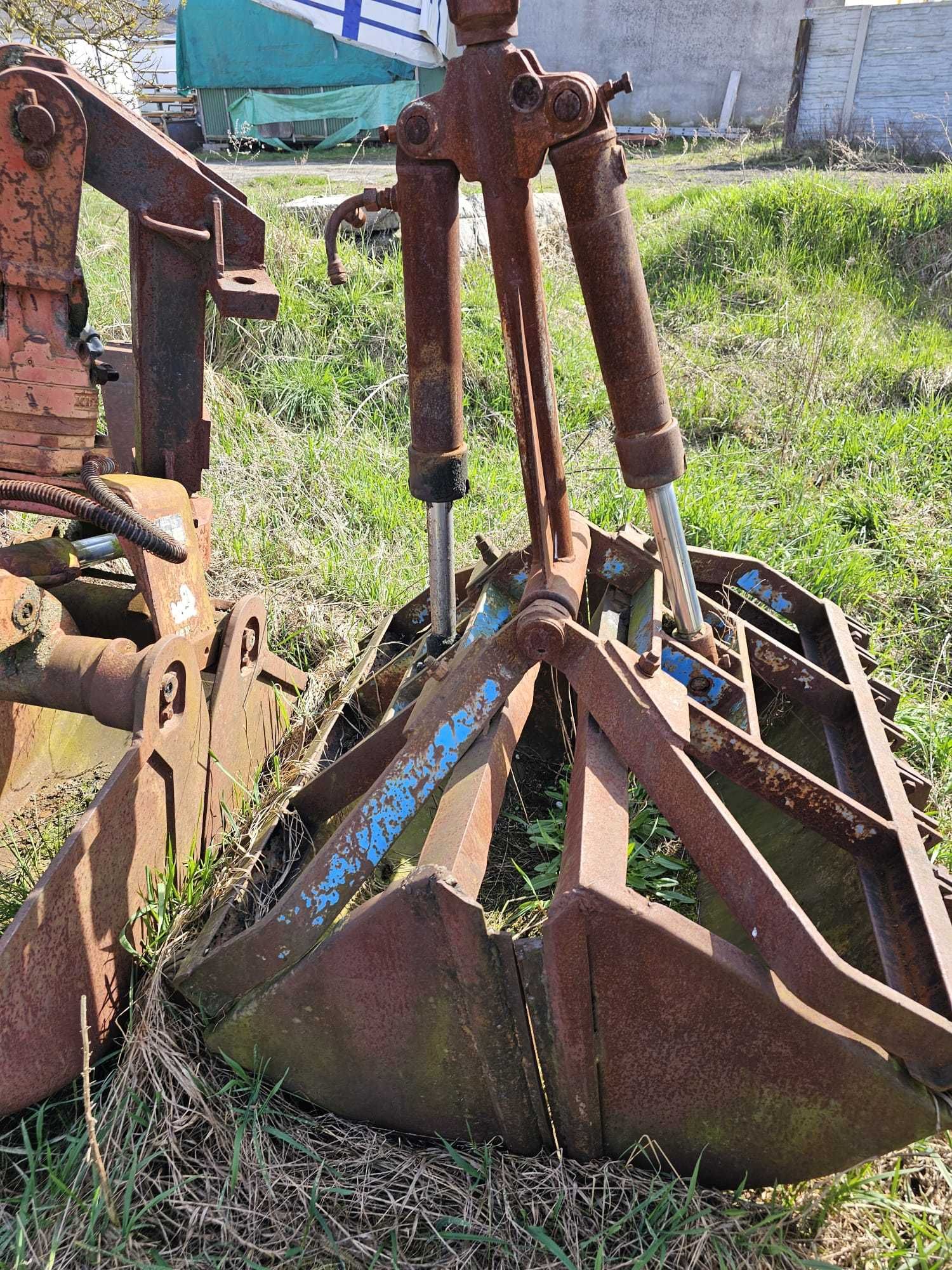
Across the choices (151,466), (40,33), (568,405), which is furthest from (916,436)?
(40,33)

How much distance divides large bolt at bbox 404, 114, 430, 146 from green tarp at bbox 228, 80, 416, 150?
15.3 metres

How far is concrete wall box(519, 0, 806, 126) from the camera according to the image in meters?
14.1

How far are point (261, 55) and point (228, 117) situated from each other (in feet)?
3.88

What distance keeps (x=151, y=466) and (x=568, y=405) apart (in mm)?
3135

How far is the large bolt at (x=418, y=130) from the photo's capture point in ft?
5.00

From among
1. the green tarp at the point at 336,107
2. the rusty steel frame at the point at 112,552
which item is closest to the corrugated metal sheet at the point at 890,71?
the green tarp at the point at 336,107

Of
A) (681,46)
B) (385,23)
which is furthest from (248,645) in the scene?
(681,46)

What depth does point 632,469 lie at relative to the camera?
165cm

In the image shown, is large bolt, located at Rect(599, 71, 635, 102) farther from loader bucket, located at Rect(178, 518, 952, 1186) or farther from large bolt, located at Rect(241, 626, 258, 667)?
large bolt, located at Rect(241, 626, 258, 667)

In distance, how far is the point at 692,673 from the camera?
1.94m

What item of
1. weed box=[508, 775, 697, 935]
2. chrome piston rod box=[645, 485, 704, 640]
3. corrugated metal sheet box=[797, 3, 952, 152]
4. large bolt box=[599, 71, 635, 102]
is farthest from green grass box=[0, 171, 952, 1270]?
corrugated metal sheet box=[797, 3, 952, 152]

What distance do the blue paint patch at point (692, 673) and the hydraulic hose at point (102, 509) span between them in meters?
1.03

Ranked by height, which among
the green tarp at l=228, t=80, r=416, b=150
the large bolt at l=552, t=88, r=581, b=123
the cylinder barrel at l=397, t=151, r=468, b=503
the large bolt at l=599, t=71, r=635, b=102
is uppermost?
the green tarp at l=228, t=80, r=416, b=150

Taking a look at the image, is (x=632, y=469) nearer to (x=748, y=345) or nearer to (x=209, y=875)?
(x=209, y=875)
